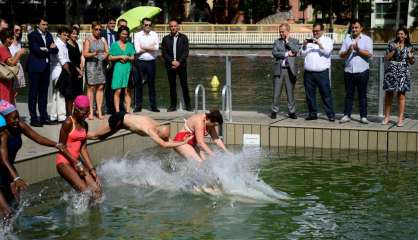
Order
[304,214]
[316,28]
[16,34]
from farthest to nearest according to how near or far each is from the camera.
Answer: [316,28] < [16,34] < [304,214]

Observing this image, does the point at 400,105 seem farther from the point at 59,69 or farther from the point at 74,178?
the point at 74,178

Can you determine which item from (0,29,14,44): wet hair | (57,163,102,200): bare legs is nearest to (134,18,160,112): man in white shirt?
(0,29,14,44): wet hair

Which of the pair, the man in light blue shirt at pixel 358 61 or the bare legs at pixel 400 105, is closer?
the bare legs at pixel 400 105

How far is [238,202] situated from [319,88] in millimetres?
5318

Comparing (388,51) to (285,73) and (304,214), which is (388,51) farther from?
(304,214)

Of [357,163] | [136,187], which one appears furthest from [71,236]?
[357,163]

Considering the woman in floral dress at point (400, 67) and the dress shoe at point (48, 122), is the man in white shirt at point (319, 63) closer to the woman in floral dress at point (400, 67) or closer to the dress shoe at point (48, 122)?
the woman in floral dress at point (400, 67)

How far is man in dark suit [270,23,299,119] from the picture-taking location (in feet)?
52.1

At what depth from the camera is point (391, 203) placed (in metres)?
10.8

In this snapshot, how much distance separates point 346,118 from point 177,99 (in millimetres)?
4593

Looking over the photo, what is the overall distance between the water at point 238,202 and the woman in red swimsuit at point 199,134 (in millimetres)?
185

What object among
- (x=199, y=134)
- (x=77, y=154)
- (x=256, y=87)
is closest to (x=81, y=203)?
(x=77, y=154)

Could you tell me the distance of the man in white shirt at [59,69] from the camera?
610 inches

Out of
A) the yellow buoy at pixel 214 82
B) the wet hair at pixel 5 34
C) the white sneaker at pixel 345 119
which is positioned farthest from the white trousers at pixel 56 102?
the yellow buoy at pixel 214 82
